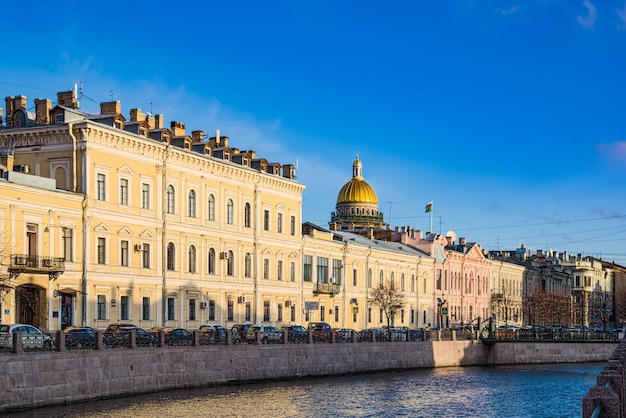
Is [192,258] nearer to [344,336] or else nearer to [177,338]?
[344,336]

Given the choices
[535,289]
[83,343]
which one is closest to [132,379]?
[83,343]

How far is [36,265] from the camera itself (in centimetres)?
4144

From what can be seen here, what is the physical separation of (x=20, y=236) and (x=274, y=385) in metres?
12.1

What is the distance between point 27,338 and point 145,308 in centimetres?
1740

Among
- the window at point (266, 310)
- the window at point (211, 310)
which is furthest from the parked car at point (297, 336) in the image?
the window at point (266, 310)

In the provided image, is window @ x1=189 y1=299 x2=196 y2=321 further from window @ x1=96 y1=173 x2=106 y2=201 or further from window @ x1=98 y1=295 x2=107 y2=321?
window @ x1=96 y1=173 x2=106 y2=201

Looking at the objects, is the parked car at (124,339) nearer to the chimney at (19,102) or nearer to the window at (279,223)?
the chimney at (19,102)

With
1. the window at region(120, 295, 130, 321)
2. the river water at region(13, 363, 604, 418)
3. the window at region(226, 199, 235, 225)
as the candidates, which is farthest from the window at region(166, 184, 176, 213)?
the river water at region(13, 363, 604, 418)

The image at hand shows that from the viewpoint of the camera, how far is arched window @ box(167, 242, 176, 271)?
5131cm

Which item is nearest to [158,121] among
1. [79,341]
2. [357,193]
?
[79,341]

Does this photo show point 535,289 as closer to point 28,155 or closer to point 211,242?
point 211,242

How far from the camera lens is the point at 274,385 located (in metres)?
41.1

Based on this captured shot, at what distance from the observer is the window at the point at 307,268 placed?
6459 cm

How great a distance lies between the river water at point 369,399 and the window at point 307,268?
605 inches
